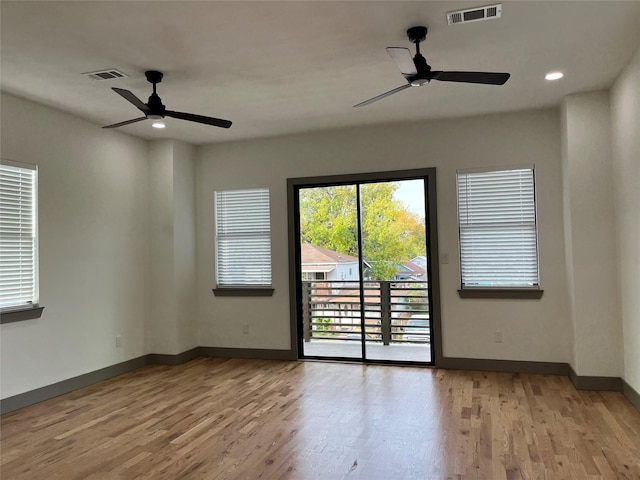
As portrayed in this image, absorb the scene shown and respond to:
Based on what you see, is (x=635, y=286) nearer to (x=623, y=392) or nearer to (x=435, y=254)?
A: (x=623, y=392)

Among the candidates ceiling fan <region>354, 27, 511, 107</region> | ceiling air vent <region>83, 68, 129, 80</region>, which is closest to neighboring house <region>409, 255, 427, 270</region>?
ceiling fan <region>354, 27, 511, 107</region>

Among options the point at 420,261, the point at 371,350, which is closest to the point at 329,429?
the point at 371,350

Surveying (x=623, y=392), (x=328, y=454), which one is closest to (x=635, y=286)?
(x=623, y=392)

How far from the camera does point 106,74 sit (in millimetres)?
3791

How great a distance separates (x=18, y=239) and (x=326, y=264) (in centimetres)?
323

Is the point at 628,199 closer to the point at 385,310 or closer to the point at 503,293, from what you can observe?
the point at 503,293

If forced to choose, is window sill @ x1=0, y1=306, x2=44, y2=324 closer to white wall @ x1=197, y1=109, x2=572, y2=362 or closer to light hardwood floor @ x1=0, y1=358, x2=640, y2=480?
light hardwood floor @ x1=0, y1=358, x2=640, y2=480

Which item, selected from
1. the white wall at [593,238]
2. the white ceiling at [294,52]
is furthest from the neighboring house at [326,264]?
the white wall at [593,238]

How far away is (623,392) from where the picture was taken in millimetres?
4250

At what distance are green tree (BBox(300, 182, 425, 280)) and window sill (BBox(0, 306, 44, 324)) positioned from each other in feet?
9.86

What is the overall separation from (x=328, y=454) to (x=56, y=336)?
10.0ft

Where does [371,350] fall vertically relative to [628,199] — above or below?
below

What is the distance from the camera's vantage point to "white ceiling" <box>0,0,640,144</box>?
2889 millimetres

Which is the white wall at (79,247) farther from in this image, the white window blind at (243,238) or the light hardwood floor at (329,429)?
the white window blind at (243,238)
